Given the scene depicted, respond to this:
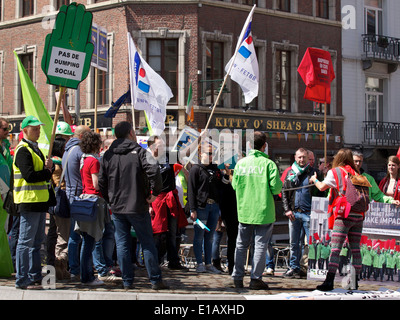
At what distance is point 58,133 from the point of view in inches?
345

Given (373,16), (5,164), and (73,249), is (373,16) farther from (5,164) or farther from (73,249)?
(73,249)

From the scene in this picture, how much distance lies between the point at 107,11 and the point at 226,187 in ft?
51.4

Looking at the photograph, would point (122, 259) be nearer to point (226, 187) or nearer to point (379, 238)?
point (226, 187)

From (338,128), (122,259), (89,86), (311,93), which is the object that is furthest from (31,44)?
(122,259)

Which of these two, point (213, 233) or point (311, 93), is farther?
point (311, 93)

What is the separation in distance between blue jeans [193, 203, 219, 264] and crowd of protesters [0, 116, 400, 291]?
4 cm

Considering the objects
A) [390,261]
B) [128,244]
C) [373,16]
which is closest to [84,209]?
[128,244]

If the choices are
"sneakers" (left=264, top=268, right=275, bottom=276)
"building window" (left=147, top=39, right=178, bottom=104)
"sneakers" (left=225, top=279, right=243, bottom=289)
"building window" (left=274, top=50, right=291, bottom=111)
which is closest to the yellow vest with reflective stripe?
"sneakers" (left=225, top=279, right=243, bottom=289)

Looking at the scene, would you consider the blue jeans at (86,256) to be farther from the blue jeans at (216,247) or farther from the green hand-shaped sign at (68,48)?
the blue jeans at (216,247)

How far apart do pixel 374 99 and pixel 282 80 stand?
16.3 feet

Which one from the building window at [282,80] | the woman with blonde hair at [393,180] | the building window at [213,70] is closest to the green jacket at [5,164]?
the woman with blonde hair at [393,180]

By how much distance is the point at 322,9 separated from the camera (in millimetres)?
26094

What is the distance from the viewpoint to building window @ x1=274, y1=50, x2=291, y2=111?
24.9m
